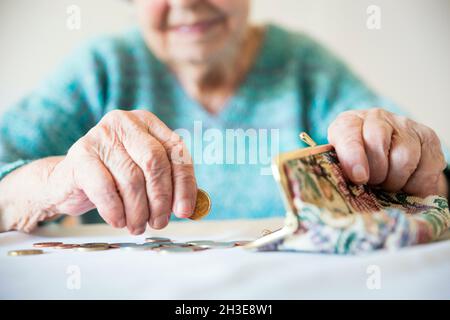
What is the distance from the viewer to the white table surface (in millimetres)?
509

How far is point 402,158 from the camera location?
793 millimetres

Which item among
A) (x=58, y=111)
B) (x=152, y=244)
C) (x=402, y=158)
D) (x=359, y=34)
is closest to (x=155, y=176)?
(x=152, y=244)

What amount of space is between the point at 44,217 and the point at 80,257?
14.0 inches

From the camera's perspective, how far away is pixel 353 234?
0.58 meters

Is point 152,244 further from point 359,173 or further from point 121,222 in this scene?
point 359,173

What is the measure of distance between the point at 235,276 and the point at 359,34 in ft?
5.60

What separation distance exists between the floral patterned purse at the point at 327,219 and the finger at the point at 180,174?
0.15m

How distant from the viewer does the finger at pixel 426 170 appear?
84 centimetres

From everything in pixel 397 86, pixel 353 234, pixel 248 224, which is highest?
pixel 397 86

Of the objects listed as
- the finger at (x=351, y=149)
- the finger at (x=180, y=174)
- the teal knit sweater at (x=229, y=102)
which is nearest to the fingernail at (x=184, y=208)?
the finger at (x=180, y=174)

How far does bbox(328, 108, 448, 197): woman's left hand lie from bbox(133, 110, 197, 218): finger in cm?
22
